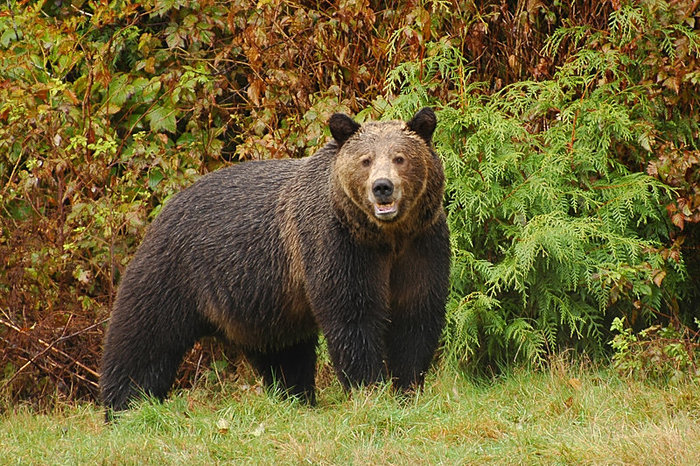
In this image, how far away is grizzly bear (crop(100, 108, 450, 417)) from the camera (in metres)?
6.58

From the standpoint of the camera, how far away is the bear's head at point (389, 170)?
20.9 ft

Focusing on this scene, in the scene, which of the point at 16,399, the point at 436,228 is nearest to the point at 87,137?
the point at 16,399

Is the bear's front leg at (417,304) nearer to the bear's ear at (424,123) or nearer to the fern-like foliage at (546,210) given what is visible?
the bear's ear at (424,123)

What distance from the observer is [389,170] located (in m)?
6.38

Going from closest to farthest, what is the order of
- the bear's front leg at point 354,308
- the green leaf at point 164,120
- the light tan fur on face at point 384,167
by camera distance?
the light tan fur on face at point 384,167
the bear's front leg at point 354,308
the green leaf at point 164,120

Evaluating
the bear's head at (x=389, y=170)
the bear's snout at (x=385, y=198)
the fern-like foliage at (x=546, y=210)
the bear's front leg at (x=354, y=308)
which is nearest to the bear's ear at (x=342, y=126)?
the bear's head at (x=389, y=170)

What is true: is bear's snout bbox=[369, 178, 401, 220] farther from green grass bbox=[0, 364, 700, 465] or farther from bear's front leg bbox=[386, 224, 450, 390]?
green grass bbox=[0, 364, 700, 465]

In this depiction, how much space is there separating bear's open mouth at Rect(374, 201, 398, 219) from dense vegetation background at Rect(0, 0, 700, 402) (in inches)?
59.3

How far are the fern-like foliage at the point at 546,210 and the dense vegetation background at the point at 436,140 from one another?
0.02m

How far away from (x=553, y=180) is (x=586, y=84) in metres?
0.78

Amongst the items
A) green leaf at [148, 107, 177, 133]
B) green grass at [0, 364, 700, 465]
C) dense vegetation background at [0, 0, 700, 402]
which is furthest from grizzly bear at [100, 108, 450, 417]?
green leaf at [148, 107, 177, 133]

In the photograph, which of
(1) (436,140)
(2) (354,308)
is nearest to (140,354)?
(2) (354,308)

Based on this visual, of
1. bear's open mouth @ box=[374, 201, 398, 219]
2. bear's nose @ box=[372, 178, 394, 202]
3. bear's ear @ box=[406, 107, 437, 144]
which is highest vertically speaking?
bear's ear @ box=[406, 107, 437, 144]

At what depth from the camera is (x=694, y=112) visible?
307 inches
